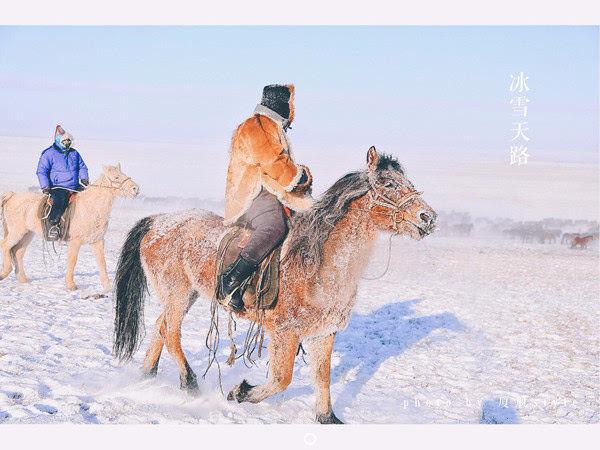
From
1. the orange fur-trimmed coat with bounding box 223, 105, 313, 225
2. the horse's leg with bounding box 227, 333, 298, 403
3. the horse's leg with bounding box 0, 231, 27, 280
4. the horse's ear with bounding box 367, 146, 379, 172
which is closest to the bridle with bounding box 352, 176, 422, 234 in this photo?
the horse's ear with bounding box 367, 146, 379, 172

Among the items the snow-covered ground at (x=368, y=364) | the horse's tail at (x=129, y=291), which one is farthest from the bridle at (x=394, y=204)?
the horse's tail at (x=129, y=291)

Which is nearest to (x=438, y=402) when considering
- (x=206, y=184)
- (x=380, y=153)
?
(x=380, y=153)

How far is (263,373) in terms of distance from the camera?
621cm

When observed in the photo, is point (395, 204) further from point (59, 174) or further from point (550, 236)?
point (550, 236)

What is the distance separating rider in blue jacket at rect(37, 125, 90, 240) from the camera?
8797 millimetres

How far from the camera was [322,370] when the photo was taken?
4.77 meters

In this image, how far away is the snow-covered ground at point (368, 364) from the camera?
502cm

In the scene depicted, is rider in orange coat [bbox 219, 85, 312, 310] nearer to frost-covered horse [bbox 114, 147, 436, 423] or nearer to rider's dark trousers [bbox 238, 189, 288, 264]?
rider's dark trousers [bbox 238, 189, 288, 264]

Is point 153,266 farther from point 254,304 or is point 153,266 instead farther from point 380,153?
point 380,153

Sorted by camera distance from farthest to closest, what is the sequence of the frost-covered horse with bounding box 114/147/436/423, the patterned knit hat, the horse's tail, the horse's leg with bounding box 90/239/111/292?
the horse's leg with bounding box 90/239/111/292
the patterned knit hat
the horse's tail
the frost-covered horse with bounding box 114/147/436/423

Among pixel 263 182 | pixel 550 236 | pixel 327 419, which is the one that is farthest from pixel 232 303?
pixel 550 236

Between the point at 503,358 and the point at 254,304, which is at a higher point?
the point at 254,304

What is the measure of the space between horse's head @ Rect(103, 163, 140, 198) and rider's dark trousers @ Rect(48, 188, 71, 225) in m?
0.83
